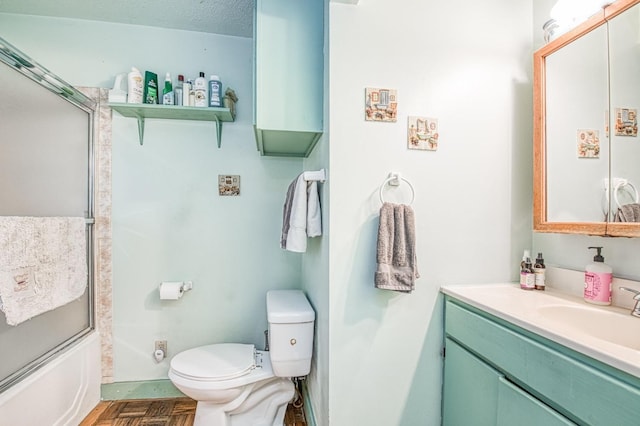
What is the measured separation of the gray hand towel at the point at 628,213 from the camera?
1050 millimetres

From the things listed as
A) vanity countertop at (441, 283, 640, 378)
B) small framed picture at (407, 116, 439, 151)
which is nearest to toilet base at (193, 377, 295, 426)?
vanity countertop at (441, 283, 640, 378)

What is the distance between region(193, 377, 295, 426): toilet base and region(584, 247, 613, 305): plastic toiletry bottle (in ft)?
4.98

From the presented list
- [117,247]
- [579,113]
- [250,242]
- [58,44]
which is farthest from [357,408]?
[58,44]

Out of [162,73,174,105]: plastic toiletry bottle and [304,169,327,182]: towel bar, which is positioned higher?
[162,73,174,105]: plastic toiletry bottle

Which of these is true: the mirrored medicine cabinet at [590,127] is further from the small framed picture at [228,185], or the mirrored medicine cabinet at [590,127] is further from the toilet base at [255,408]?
the small framed picture at [228,185]

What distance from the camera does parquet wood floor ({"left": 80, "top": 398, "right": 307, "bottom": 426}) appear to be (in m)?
1.80

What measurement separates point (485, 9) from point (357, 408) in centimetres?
191

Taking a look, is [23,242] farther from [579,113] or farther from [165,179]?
[579,113]

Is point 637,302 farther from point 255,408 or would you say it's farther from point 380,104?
point 255,408

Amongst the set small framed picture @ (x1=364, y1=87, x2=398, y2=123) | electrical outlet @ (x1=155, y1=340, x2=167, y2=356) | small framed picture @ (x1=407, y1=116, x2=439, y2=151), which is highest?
small framed picture @ (x1=364, y1=87, x2=398, y2=123)

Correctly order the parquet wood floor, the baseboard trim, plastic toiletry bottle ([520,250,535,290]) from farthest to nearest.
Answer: the baseboard trim, the parquet wood floor, plastic toiletry bottle ([520,250,535,290])

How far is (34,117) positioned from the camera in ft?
5.04

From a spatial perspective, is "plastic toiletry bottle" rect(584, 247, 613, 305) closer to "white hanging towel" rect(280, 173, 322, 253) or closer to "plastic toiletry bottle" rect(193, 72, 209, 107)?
"white hanging towel" rect(280, 173, 322, 253)

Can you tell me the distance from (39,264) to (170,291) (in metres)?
0.69
